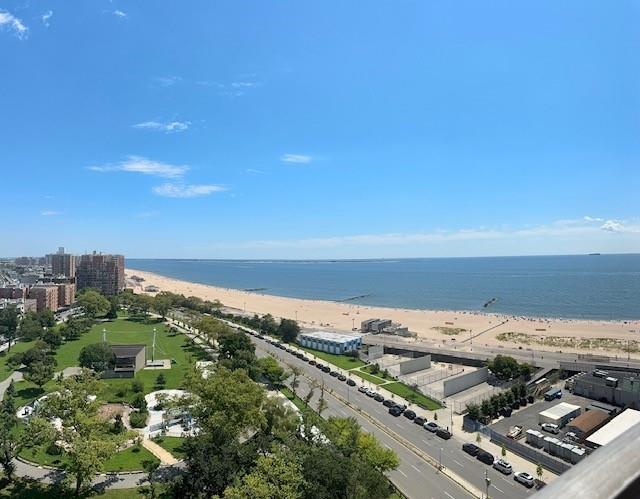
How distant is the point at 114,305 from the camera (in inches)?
2542

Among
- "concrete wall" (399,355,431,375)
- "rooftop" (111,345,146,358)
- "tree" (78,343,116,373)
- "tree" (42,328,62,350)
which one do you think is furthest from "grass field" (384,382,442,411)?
"tree" (42,328,62,350)

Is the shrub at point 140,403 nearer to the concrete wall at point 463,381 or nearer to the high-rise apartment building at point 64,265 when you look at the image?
the concrete wall at point 463,381

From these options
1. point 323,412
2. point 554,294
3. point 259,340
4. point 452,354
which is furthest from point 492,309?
point 323,412

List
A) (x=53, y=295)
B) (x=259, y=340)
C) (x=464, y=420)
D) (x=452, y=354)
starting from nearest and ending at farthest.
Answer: (x=464, y=420), (x=452, y=354), (x=259, y=340), (x=53, y=295)

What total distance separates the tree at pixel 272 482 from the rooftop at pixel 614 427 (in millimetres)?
15615

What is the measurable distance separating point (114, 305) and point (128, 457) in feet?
154

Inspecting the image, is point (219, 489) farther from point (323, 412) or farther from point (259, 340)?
point (259, 340)

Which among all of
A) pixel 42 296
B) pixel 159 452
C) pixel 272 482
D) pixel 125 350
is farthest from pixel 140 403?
pixel 42 296

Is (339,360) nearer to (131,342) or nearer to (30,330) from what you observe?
(131,342)

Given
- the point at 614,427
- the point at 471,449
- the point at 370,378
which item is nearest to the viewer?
the point at 471,449

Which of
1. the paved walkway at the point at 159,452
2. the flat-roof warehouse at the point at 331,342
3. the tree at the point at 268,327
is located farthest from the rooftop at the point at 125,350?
the tree at the point at 268,327

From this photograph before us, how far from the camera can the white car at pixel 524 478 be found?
66.0ft

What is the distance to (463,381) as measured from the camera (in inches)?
1328

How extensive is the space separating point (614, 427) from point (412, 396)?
12.1 meters
